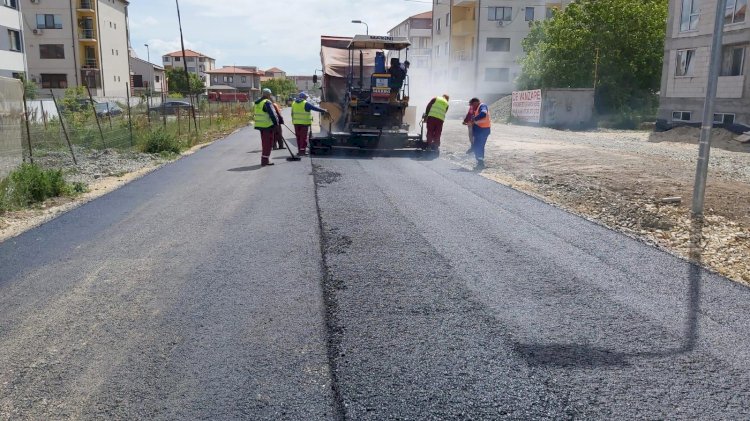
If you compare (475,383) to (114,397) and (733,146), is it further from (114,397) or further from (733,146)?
(733,146)

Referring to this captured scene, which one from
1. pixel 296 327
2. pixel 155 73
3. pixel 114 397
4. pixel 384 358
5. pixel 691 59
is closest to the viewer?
pixel 114 397

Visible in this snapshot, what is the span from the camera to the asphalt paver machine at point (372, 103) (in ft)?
53.5

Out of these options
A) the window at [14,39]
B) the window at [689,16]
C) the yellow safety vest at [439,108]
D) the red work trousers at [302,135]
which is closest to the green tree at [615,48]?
the window at [689,16]

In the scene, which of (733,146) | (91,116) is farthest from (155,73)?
(733,146)

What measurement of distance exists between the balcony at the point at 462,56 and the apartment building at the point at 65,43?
27.6m

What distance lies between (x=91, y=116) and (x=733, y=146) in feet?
71.3

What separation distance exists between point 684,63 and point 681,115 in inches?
90.4

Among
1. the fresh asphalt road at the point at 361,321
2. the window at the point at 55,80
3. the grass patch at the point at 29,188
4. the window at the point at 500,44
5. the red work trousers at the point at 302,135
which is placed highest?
the window at the point at 500,44

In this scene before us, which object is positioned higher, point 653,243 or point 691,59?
point 691,59

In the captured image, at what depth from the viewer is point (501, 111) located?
40.2 m

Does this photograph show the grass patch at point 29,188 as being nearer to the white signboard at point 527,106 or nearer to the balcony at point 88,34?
the white signboard at point 527,106

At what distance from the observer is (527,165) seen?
14.7 meters

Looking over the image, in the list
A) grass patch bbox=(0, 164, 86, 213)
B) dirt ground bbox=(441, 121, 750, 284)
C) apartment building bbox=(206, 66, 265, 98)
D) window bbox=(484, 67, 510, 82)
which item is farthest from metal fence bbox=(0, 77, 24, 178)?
apartment building bbox=(206, 66, 265, 98)

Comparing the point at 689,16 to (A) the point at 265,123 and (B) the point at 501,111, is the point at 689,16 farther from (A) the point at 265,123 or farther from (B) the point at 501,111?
(A) the point at 265,123
